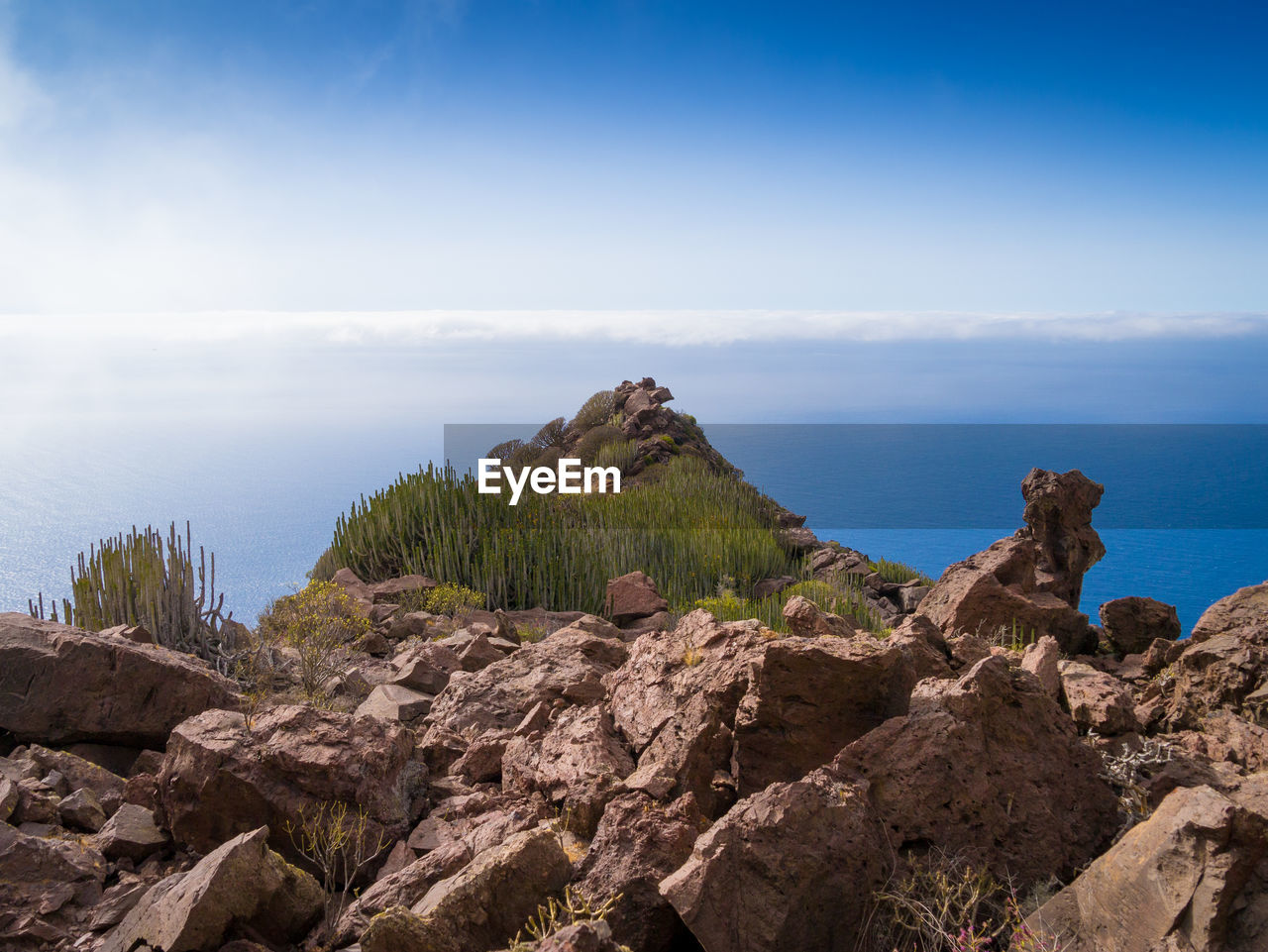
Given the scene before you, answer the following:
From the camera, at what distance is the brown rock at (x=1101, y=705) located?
12.4 feet

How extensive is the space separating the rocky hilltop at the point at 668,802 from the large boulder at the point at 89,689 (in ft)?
0.04

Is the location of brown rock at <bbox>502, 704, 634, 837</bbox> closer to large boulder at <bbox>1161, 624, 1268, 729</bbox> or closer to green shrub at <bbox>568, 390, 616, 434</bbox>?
large boulder at <bbox>1161, 624, 1268, 729</bbox>

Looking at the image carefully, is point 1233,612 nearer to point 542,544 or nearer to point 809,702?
point 809,702

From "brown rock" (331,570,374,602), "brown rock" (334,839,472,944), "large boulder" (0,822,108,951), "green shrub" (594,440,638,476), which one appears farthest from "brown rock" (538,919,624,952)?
"green shrub" (594,440,638,476)

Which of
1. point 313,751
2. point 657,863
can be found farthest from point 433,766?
point 657,863

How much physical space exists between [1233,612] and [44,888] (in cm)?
582

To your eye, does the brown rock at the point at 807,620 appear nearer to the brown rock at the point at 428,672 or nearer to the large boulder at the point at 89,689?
the brown rock at the point at 428,672

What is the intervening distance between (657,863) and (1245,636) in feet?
11.7

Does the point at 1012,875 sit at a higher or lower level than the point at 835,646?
lower

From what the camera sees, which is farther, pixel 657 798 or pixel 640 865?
pixel 657 798

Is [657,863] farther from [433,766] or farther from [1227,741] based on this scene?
[1227,741]

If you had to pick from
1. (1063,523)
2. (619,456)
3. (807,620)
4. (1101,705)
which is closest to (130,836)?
(807,620)

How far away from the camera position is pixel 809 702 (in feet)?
11.0

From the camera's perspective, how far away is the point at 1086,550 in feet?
24.6
